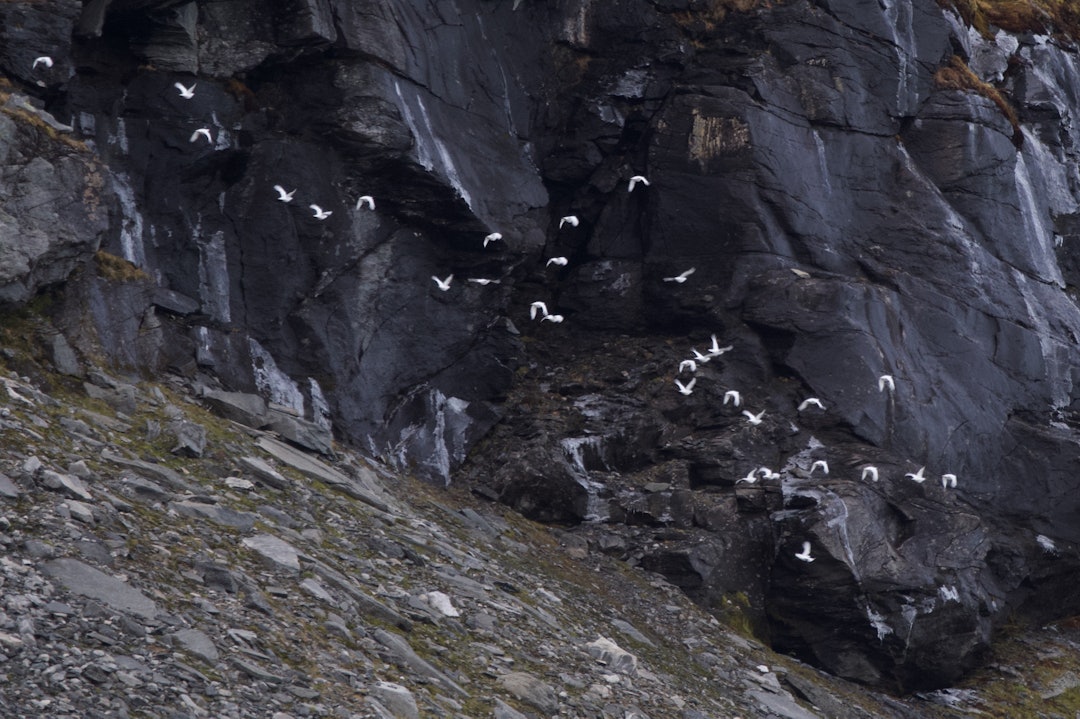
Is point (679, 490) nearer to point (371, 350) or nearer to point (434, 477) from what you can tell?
point (434, 477)

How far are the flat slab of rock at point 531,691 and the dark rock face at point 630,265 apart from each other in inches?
328

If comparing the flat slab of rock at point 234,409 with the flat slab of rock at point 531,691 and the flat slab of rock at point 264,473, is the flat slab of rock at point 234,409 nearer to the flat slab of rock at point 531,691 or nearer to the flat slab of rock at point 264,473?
the flat slab of rock at point 264,473

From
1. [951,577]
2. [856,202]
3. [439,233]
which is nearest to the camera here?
[951,577]

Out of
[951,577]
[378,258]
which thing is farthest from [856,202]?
[378,258]

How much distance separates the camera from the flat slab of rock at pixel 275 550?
58.0 ft

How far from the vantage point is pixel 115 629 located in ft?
46.2

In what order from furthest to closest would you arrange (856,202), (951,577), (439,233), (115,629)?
(856,202), (439,233), (951,577), (115,629)

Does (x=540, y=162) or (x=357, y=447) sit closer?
(x=357, y=447)

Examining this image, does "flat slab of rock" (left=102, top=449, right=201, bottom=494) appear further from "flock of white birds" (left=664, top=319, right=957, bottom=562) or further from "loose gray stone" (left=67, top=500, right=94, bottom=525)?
"flock of white birds" (left=664, top=319, right=957, bottom=562)

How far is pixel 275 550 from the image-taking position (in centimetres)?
1800

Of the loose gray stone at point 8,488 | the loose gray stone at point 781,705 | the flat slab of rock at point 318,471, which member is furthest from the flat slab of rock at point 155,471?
the loose gray stone at point 781,705

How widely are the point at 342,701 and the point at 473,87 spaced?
19.8 meters

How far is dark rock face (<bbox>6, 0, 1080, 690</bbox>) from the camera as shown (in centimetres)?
2717

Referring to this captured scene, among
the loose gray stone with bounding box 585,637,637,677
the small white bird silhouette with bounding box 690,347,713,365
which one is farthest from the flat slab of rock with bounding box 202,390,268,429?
the small white bird silhouette with bounding box 690,347,713,365
